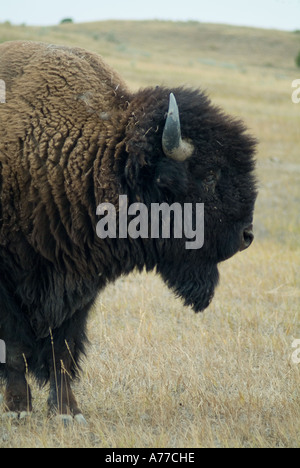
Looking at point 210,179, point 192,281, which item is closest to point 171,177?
point 210,179

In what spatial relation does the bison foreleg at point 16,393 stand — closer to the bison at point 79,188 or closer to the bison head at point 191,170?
the bison at point 79,188

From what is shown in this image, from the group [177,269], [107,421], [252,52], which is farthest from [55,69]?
[252,52]

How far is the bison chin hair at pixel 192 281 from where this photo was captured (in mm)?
4199

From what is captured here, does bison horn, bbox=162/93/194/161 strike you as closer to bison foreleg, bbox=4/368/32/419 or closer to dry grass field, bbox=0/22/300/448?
dry grass field, bbox=0/22/300/448

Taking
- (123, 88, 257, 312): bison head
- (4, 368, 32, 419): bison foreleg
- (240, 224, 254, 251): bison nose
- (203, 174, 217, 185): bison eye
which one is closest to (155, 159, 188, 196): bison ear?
(123, 88, 257, 312): bison head

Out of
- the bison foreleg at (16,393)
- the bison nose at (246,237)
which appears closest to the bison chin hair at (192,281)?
the bison nose at (246,237)

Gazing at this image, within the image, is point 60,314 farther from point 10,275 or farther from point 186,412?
point 186,412

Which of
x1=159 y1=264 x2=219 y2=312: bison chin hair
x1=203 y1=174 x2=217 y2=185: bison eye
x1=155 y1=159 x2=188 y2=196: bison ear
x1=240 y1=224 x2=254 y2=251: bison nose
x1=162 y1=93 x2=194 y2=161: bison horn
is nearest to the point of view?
x1=162 y1=93 x2=194 y2=161: bison horn

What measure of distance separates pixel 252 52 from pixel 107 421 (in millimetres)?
63023

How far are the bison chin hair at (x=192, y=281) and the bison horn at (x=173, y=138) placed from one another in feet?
2.57

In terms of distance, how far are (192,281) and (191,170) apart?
774mm

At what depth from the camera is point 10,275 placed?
3855mm

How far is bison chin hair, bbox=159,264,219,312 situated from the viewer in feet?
13.8

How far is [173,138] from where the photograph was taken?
3.68 meters
